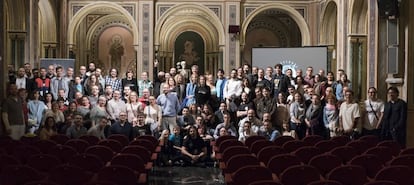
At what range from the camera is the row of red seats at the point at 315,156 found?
8.60 m

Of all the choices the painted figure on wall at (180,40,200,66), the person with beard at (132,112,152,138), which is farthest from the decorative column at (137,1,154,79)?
the person with beard at (132,112,152,138)

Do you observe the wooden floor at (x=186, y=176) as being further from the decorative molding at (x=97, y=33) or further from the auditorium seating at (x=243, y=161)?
the decorative molding at (x=97, y=33)

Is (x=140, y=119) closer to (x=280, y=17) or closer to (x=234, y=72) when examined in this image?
(x=234, y=72)

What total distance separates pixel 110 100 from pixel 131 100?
42 centimetres

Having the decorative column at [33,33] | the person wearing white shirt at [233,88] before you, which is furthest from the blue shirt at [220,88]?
the decorative column at [33,33]

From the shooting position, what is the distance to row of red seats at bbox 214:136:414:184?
8602 mm

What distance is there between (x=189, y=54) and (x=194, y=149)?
60.5 ft

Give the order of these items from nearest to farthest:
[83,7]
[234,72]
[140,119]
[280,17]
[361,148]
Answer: [361,148], [140,119], [234,72], [83,7], [280,17]

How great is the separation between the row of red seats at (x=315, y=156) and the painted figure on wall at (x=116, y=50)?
1764 cm

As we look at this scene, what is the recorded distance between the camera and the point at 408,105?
1362 centimetres

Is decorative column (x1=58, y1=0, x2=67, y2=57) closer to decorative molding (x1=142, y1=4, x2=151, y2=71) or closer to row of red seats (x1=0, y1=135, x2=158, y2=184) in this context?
decorative molding (x1=142, y1=4, x2=151, y2=71)

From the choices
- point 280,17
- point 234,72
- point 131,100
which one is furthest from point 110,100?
point 280,17

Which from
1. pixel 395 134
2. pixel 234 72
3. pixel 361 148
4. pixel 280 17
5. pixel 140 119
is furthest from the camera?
pixel 280 17

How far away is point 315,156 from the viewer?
887 centimetres
